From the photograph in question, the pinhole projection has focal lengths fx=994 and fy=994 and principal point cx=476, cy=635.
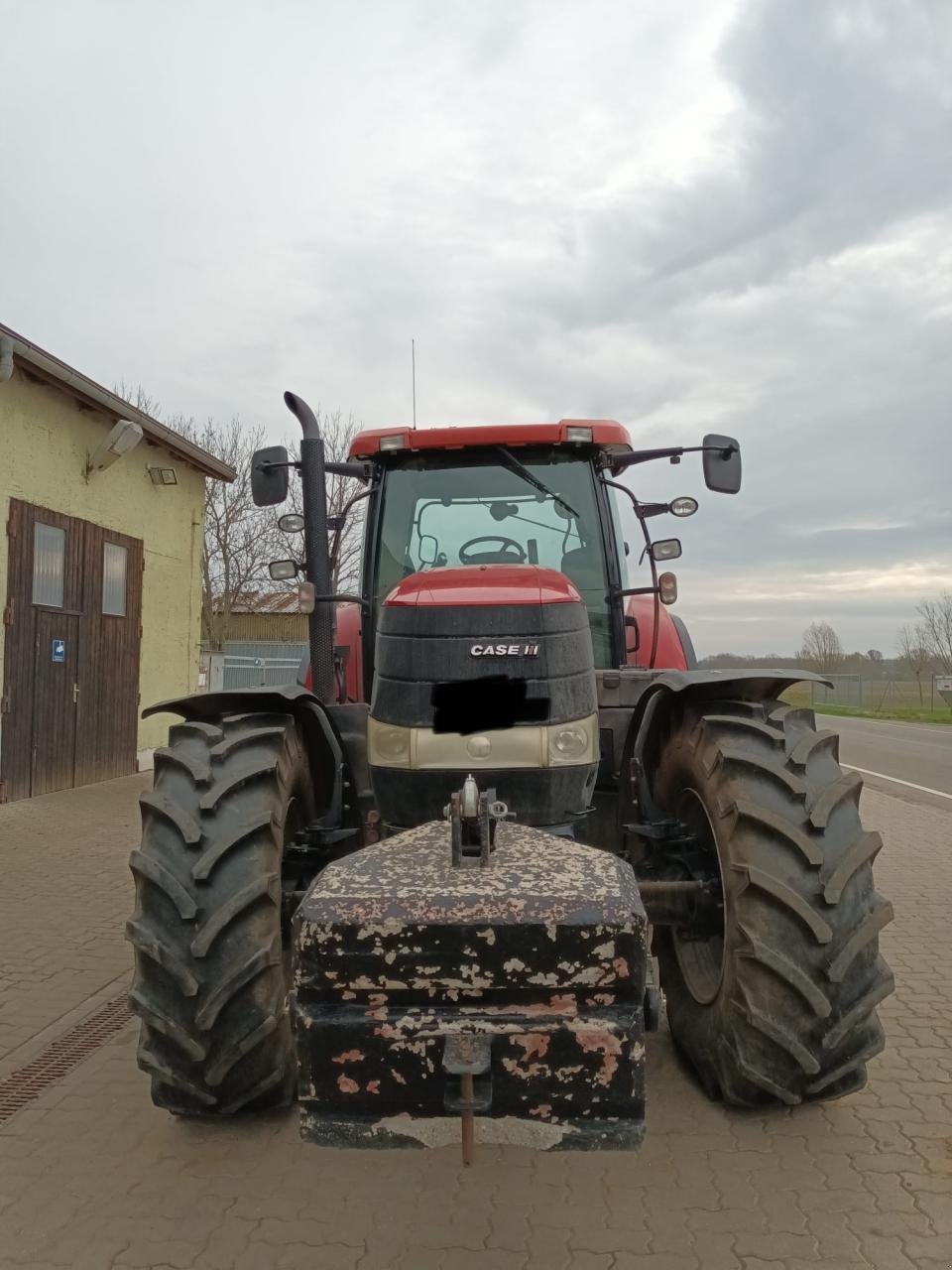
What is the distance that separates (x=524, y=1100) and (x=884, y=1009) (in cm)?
289

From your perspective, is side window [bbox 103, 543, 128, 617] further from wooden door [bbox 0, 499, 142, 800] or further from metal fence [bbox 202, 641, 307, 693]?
metal fence [bbox 202, 641, 307, 693]

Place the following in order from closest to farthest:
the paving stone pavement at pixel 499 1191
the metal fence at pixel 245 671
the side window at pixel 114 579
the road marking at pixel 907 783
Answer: the paving stone pavement at pixel 499 1191
the side window at pixel 114 579
the road marking at pixel 907 783
the metal fence at pixel 245 671

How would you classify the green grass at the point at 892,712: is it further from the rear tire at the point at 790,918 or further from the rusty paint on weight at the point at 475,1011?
the rusty paint on weight at the point at 475,1011

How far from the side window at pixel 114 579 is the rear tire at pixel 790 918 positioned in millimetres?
10184

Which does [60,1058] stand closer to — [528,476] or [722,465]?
[528,476]

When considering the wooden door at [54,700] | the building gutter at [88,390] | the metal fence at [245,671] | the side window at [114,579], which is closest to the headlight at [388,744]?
the building gutter at [88,390]

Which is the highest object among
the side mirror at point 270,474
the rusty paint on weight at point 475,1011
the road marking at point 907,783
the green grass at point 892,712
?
the side mirror at point 270,474

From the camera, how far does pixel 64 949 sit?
528cm

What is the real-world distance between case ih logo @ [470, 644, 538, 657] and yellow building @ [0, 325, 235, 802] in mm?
7658

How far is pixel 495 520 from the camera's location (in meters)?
4.26

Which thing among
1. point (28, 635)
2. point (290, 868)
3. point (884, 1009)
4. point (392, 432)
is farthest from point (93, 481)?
point (884, 1009)

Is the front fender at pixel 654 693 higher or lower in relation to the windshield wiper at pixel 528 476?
lower

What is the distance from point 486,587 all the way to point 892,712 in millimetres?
36570

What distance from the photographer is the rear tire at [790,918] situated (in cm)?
274
